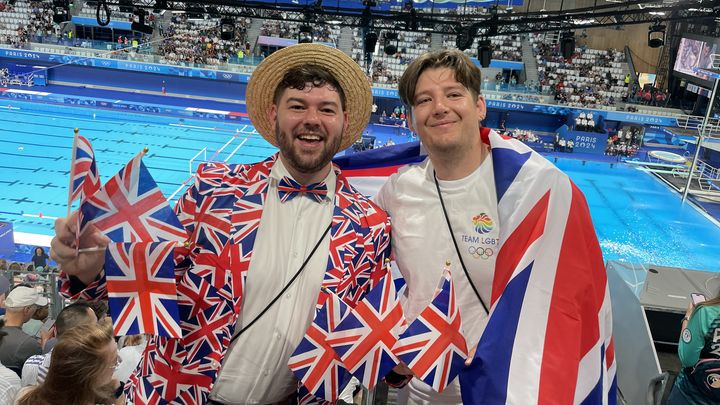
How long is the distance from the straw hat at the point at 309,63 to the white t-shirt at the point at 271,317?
0.46m

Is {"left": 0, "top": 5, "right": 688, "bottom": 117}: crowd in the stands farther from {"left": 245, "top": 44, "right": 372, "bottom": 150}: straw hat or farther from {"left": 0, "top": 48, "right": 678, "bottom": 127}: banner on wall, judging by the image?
{"left": 245, "top": 44, "right": 372, "bottom": 150}: straw hat

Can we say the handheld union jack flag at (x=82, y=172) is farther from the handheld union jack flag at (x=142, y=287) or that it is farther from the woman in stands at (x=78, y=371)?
the woman in stands at (x=78, y=371)

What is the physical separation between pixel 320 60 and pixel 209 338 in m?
1.06

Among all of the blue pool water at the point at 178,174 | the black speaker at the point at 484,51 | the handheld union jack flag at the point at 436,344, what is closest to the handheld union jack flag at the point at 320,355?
the handheld union jack flag at the point at 436,344

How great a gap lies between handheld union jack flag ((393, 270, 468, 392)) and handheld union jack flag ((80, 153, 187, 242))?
84 centimetres

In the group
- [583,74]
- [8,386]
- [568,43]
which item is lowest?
[8,386]

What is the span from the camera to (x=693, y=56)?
2288 centimetres

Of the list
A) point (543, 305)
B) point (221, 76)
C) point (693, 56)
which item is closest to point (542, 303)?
point (543, 305)

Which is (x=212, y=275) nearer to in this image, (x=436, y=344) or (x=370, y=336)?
(x=370, y=336)

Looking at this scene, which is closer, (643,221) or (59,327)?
(59,327)

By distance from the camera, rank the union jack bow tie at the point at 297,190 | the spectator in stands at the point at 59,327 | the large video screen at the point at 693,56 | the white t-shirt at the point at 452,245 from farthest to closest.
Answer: the large video screen at the point at 693,56
the spectator in stands at the point at 59,327
the white t-shirt at the point at 452,245
the union jack bow tie at the point at 297,190

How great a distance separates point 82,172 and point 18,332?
Answer: 106 inches

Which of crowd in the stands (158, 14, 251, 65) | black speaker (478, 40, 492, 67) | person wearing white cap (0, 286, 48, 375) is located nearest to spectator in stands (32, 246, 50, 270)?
person wearing white cap (0, 286, 48, 375)

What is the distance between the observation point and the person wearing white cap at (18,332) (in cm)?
373
